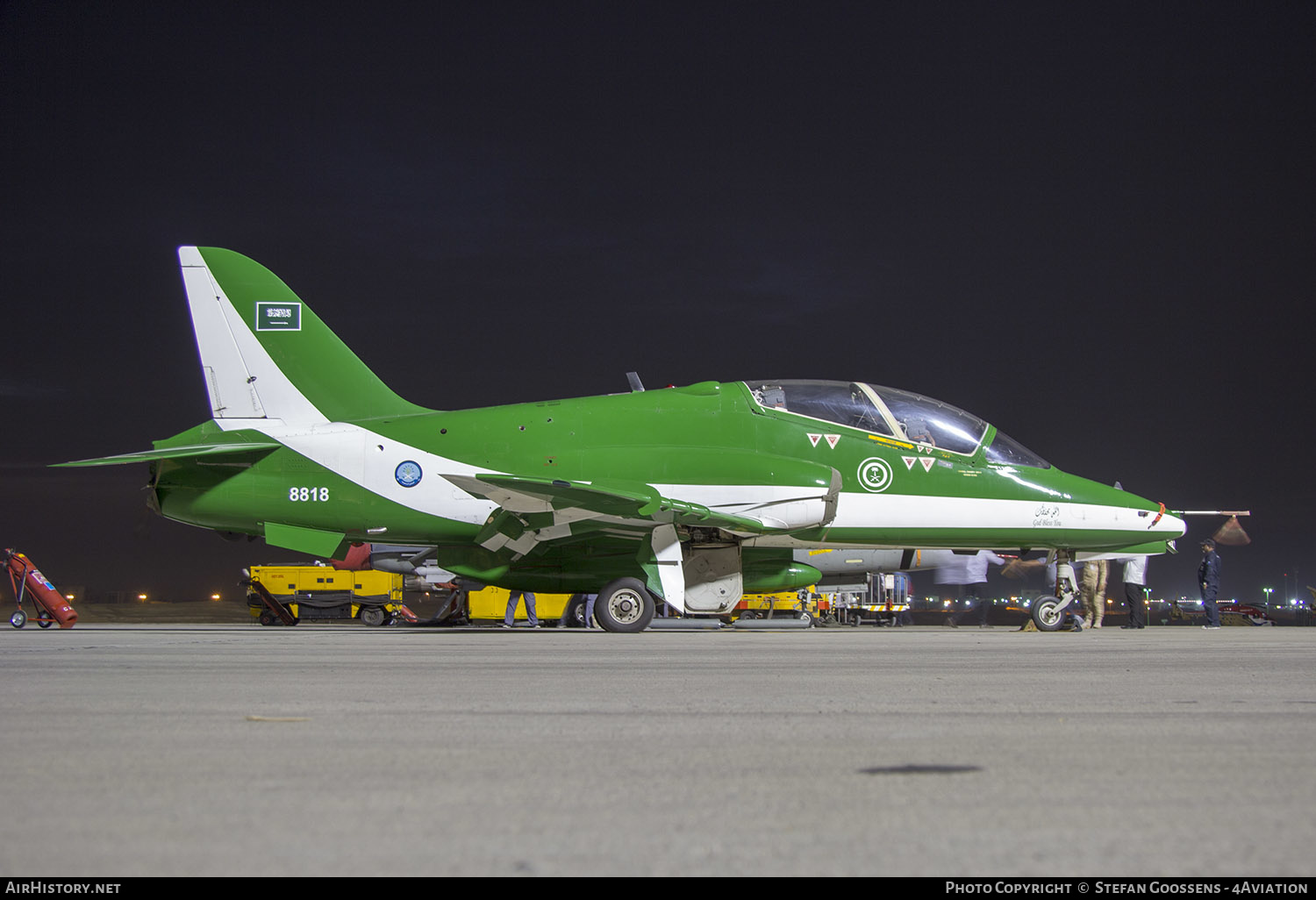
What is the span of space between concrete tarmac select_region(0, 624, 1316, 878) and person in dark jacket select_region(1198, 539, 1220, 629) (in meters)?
13.7

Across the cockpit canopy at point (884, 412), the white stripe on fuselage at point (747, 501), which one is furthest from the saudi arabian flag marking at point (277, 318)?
the cockpit canopy at point (884, 412)

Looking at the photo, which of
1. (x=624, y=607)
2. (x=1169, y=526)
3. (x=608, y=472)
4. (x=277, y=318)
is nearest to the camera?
(x=624, y=607)

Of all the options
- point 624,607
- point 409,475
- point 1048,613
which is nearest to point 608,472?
point 624,607

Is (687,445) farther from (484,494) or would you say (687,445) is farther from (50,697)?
(50,697)

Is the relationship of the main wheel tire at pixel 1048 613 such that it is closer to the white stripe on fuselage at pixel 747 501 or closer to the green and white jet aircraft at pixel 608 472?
the green and white jet aircraft at pixel 608 472

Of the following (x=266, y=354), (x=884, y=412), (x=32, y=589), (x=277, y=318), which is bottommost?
(x=32, y=589)

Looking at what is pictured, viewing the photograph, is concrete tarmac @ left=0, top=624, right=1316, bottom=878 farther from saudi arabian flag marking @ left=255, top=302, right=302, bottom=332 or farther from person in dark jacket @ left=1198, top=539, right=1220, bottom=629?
person in dark jacket @ left=1198, top=539, right=1220, bottom=629

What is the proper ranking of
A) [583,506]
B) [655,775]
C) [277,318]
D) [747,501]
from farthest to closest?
[277,318], [747,501], [583,506], [655,775]

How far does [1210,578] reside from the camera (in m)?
18.2

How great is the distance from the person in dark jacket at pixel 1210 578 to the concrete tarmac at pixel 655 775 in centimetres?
1368

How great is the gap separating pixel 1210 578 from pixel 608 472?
37.6ft

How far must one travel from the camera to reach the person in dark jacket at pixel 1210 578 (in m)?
18.1

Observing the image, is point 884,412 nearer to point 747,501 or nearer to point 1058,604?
point 747,501
